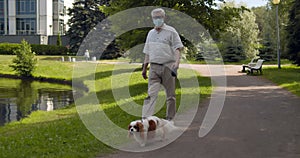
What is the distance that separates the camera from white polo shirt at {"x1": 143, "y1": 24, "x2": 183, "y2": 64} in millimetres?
7727

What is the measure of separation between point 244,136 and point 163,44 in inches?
84.4

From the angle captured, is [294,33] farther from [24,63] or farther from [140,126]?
[140,126]

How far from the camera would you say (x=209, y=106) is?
11547mm

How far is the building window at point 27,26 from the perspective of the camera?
6826cm

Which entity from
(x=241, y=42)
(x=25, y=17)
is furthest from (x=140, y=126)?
(x=25, y=17)

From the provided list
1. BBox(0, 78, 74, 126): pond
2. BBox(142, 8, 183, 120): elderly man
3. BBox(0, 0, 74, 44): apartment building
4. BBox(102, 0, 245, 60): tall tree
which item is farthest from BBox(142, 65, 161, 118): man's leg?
BBox(0, 0, 74, 44): apartment building

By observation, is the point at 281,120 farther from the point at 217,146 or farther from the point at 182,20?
the point at 182,20

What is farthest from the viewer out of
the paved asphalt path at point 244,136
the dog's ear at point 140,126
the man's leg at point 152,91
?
the man's leg at point 152,91

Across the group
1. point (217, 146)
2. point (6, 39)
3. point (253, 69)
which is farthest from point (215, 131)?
point (6, 39)

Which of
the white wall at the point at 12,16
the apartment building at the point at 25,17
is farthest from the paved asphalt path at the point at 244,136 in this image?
the white wall at the point at 12,16

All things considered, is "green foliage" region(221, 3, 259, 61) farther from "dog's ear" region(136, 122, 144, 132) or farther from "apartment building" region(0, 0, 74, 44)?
"dog's ear" region(136, 122, 144, 132)

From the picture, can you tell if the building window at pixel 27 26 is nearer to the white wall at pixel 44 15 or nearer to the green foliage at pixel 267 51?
the white wall at pixel 44 15

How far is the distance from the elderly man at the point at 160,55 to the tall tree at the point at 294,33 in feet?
69.7

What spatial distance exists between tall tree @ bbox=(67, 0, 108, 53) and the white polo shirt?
161 feet
